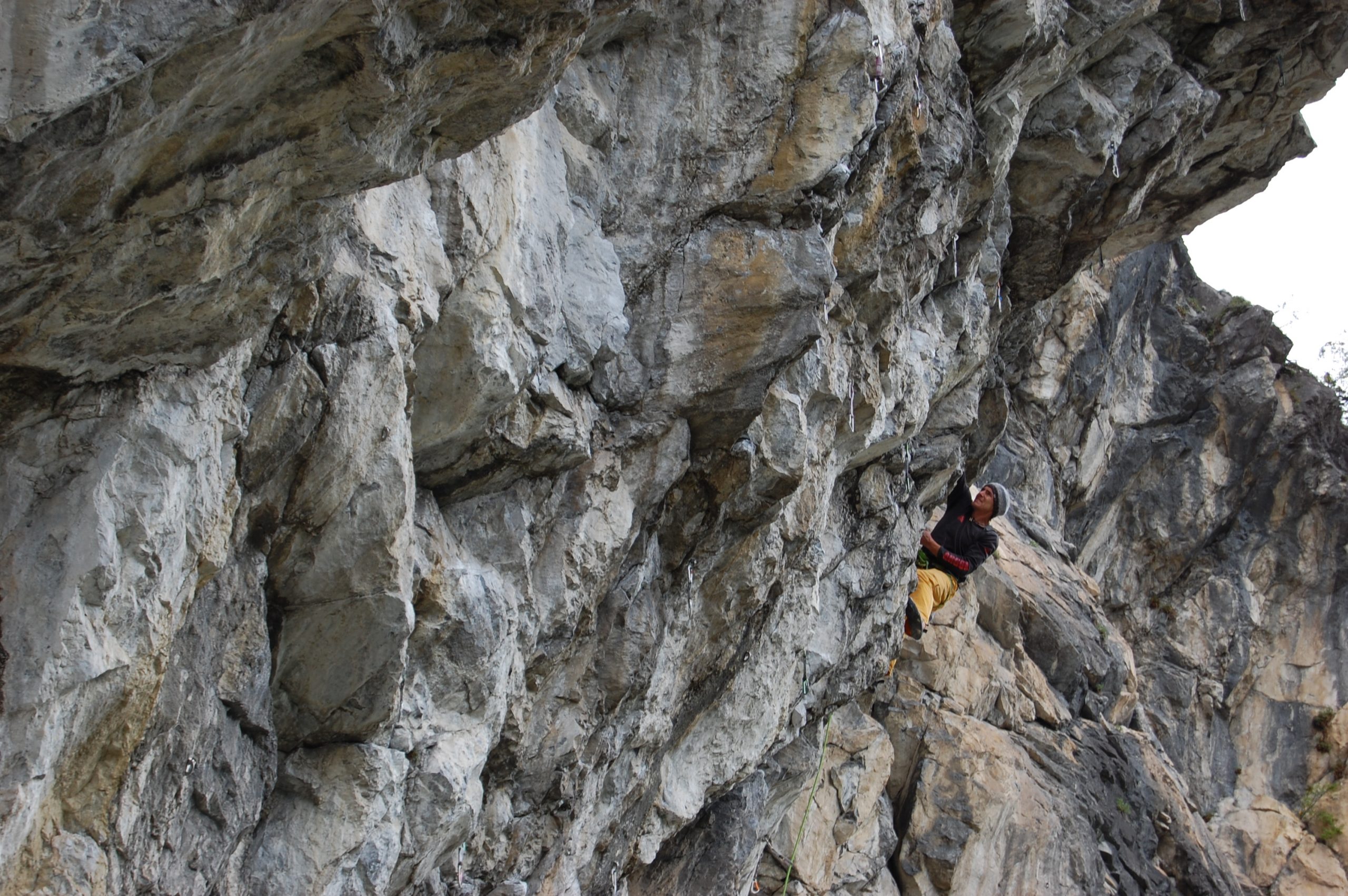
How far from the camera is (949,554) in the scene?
12.6m

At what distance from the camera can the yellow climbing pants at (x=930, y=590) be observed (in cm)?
1270

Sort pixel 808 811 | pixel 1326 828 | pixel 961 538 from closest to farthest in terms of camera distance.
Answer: pixel 808 811 < pixel 961 538 < pixel 1326 828

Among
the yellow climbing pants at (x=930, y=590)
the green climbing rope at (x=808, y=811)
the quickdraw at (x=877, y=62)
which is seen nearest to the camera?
the quickdraw at (x=877, y=62)

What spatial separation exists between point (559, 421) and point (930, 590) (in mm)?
8210

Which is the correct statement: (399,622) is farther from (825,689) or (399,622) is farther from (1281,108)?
(1281,108)

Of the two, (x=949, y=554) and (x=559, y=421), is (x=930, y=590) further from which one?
(x=559, y=421)

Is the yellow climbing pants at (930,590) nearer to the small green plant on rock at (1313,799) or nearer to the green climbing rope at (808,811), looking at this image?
the green climbing rope at (808,811)

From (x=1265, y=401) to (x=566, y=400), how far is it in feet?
65.8

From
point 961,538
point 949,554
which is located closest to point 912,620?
point 949,554

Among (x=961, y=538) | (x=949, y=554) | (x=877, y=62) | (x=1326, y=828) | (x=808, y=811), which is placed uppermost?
(x=877, y=62)

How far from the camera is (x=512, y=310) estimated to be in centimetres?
506

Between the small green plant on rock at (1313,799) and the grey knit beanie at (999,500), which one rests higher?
the grey knit beanie at (999,500)

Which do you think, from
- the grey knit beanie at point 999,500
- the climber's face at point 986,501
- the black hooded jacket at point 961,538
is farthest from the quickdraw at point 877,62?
the black hooded jacket at point 961,538

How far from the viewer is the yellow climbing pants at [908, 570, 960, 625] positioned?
12.7 meters
